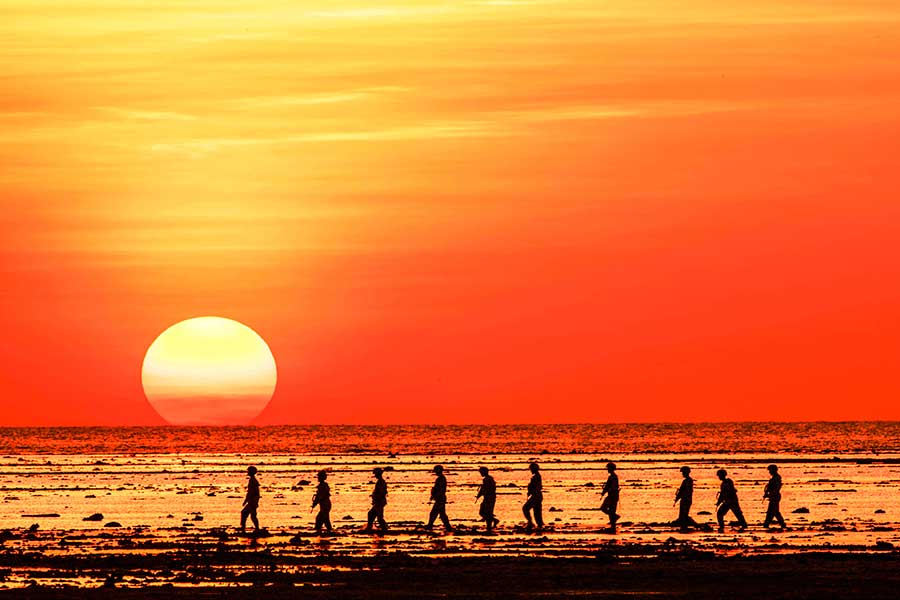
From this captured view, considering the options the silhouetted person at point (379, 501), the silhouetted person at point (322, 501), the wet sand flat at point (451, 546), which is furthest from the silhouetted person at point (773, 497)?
the silhouetted person at point (322, 501)

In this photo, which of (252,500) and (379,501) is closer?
(379,501)

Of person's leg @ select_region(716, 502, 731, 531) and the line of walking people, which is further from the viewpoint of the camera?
person's leg @ select_region(716, 502, 731, 531)

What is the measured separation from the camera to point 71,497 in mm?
63719

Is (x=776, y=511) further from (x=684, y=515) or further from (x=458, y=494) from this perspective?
(x=458, y=494)

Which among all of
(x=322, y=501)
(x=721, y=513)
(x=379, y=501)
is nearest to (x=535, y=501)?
(x=379, y=501)

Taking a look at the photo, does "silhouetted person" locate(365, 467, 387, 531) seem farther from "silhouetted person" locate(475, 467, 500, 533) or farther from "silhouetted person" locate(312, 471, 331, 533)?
"silhouetted person" locate(475, 467, 500, 533)

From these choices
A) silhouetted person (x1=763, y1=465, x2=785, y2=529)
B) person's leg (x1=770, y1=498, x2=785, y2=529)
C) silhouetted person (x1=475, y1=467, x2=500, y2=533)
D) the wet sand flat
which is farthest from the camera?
person's leg (x1=770, y1=498, x2=785, y2=529)

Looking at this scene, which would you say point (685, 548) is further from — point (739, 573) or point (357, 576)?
point (357, 576)

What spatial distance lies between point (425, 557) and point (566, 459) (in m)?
78.4

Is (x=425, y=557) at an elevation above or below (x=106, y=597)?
above

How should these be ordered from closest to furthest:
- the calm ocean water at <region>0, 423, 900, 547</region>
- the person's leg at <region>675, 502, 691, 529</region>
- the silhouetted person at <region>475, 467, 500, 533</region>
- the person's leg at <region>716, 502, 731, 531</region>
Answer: the silhouetted person at <region>475, 467, 500, 533</region>
the person's leg at <region>716, 502, 731, 531</region>
the person's leg at <region>675, 502, 691, 529</region>
the calm ocean water at <region>0, 423, 900, 547</region>

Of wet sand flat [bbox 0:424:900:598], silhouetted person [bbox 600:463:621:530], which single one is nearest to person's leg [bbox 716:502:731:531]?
wet sand flat [bbox 0:424:900:598]

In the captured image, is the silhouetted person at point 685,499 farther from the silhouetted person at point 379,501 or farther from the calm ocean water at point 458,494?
the silhouetted person at point 379,501

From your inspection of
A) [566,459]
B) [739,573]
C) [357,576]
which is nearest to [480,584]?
[357,576]
